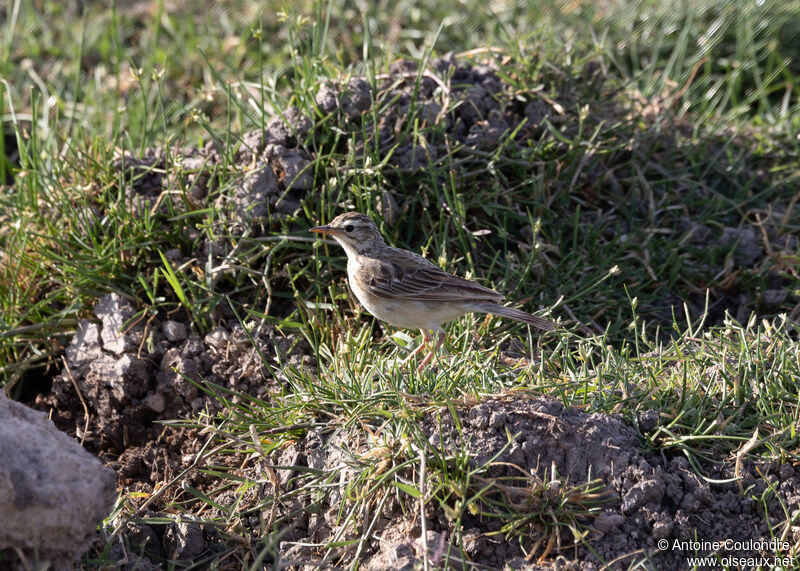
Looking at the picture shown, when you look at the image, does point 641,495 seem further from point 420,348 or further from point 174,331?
point 174,331

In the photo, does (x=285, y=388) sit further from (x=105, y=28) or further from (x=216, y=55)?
(x=105, y=28)

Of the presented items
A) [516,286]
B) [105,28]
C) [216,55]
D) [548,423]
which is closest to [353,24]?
[216,55]

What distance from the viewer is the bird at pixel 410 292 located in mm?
4965

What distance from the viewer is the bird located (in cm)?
496

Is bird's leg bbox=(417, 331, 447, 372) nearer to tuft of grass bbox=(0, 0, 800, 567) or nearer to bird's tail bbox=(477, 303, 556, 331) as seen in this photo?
tuft of grass bbox=(0, 0, 800, 567)

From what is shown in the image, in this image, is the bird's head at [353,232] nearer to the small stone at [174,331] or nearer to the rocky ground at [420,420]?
the rocky ground at [420,420]

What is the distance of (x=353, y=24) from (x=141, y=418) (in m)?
4.58

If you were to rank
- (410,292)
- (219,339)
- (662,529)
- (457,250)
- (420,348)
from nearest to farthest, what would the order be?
(662,529)
(420,348)
(410,292)
(219,339)
(457,250)

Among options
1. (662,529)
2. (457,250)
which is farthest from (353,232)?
(662,529)

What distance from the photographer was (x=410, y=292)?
16.5 ft

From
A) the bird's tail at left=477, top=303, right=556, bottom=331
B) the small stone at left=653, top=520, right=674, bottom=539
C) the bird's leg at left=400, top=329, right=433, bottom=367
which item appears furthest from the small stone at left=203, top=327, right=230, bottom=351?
the small stone at left=653, top=520, right=674, bottom=539

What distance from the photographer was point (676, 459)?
13.0ft

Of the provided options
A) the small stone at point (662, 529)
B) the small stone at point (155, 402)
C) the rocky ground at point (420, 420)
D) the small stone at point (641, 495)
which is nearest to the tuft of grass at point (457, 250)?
the rocky ground at point (420, 420)

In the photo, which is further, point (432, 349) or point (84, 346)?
point (84, 346)
